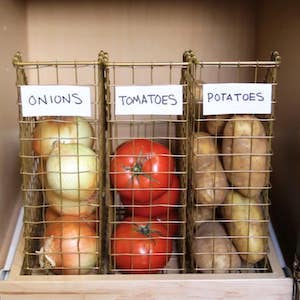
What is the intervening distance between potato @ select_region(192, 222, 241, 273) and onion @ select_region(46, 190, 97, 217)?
0.54ft

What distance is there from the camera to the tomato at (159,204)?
30.0 inches

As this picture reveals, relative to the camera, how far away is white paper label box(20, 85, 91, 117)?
0.68 m

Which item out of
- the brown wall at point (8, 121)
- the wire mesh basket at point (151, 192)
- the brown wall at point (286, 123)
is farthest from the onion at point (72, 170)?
the brown wall at point (286, 123)

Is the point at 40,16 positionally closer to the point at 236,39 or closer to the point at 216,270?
the point at 236,39

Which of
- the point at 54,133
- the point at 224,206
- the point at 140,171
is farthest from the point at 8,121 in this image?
the point at 224,206

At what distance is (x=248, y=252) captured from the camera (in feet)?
2.48

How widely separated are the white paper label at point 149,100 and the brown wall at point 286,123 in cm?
21

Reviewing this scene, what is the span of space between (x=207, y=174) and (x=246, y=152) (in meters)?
0.07

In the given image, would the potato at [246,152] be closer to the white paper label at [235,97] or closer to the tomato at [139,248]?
the white paper label at [235,97]

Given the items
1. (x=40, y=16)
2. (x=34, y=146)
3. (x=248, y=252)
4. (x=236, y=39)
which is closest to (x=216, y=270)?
(x=248, y=252)

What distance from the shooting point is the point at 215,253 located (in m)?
0.75

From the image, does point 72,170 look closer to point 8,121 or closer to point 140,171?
point 140,171

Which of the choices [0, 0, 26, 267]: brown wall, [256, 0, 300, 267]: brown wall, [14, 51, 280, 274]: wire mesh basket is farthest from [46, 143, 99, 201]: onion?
[256, 0, 300, 267]: brown wall

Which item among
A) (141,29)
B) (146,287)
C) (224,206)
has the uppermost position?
(141,29)
